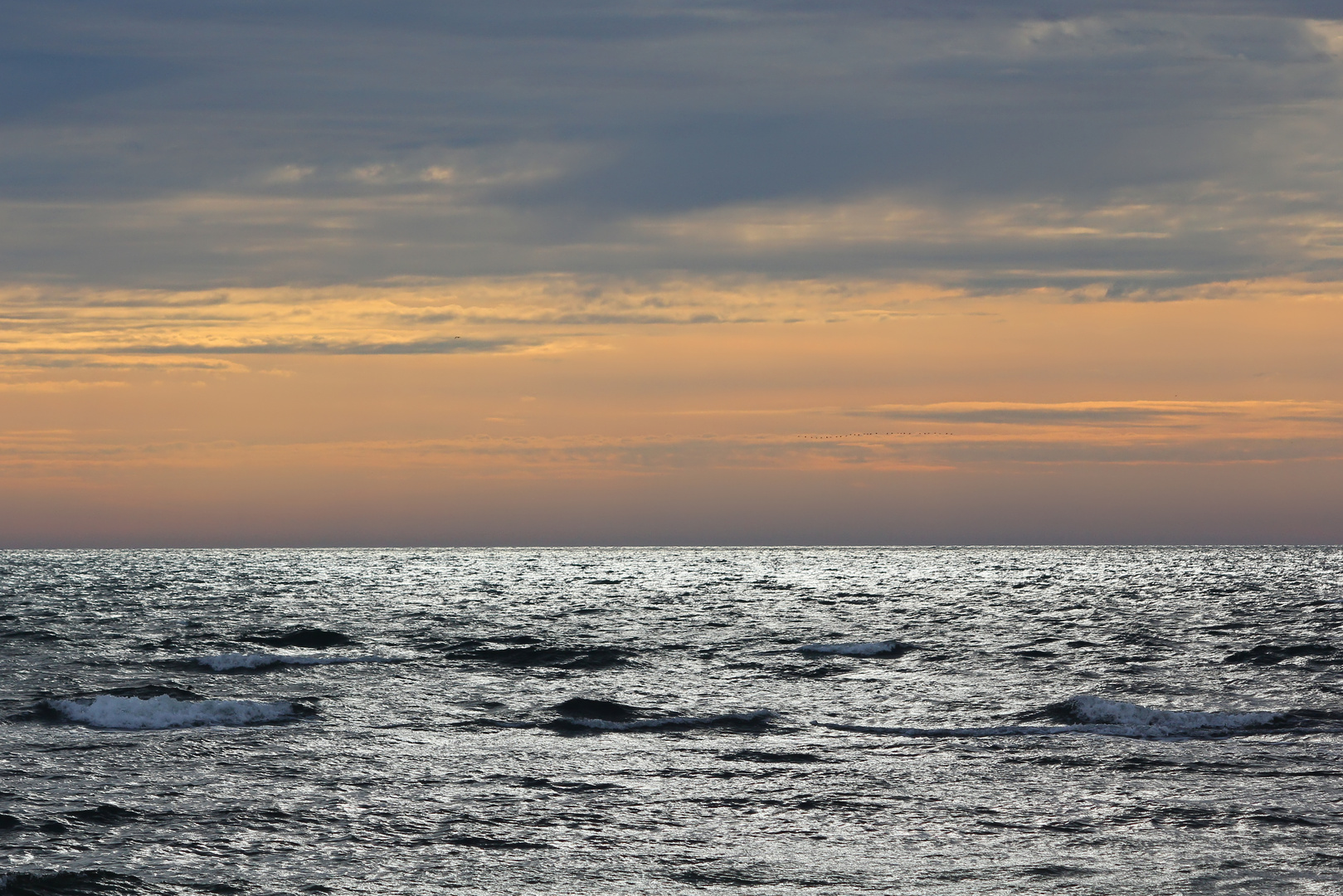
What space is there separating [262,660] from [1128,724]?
1234 inches

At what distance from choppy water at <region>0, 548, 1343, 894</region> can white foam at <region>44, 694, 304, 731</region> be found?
0.11m

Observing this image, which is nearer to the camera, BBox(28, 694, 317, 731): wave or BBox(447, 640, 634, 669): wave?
BBox(28, 694, 317, 731): wave

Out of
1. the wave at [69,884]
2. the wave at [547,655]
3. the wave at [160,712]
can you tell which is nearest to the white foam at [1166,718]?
the wave at [547,655]

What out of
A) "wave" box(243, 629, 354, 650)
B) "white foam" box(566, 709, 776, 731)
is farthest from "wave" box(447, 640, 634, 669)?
"white foam" box(566, 709, 776, 731)

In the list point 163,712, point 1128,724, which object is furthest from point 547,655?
point 1128,724

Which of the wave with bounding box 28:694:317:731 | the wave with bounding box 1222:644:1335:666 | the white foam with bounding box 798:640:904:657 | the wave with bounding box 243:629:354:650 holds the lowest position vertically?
the wave with bounding box 243:629:354:650

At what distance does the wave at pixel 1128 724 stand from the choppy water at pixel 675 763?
13 cm

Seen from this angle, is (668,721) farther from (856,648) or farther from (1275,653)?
(1275,653)

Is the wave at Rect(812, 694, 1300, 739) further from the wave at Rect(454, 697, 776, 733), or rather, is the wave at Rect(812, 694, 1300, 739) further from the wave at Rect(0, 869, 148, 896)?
the wave at Rect(0, 869, 148, 896)

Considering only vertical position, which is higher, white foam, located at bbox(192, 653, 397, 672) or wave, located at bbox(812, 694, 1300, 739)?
wave, located at bbox(812, 694, 1300, 739)

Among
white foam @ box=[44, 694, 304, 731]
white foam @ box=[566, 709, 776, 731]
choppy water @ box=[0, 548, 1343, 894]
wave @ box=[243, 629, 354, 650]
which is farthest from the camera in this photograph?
wave @ box=[243, 629, 354, 650]

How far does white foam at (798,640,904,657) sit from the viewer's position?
46.3 meters

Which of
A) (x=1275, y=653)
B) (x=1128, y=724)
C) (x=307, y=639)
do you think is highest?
(x=1128, y=724)

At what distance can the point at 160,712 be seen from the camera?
29.9m
